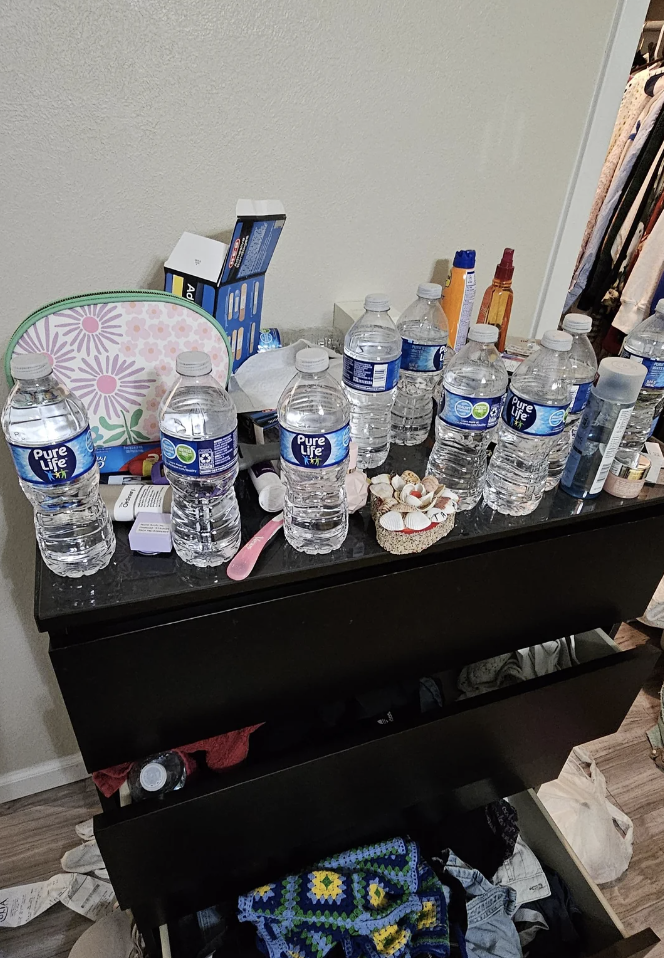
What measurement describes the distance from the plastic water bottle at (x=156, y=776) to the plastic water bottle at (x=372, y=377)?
538 millimetres

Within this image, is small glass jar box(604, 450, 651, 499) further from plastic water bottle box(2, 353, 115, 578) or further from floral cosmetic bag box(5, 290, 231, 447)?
plastic water bottle box(2, 353, 115, 578)

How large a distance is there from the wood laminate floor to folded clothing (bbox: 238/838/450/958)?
494mm

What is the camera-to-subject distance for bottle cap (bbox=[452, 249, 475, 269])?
Answer: 1009 mm

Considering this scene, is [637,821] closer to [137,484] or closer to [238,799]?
[238,799]

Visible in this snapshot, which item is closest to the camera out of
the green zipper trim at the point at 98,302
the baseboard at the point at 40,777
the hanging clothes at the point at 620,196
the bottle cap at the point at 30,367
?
the bottle cap at the point at 30,367

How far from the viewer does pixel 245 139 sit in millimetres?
894

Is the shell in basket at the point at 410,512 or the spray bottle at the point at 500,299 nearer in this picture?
the shell in basket at the point at 410,512

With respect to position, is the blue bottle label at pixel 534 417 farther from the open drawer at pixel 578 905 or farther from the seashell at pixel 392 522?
the open drawer at pixel 578 905

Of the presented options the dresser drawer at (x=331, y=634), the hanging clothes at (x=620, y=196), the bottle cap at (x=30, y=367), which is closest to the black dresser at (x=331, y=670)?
the dresser drawer at (x=331, y=634)

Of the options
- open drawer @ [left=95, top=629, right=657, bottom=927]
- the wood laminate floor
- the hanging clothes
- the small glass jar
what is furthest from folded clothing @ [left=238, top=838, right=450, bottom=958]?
the hanging clothes

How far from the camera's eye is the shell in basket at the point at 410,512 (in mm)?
725

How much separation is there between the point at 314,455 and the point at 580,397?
42cm

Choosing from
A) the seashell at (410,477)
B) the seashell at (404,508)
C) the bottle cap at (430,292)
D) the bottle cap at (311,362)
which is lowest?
the seashell at (404,508)

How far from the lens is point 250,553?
690 millimetres
